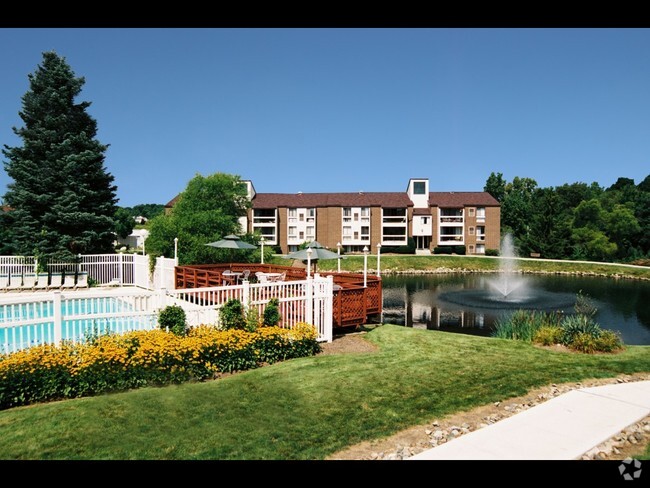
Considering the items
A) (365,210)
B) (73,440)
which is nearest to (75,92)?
(73,440)

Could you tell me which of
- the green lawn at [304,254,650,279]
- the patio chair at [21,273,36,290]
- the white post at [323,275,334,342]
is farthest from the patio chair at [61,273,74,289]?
the green lawn at [304,254,650,279]

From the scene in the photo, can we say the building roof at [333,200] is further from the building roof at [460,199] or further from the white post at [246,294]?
the white post at [246,294]

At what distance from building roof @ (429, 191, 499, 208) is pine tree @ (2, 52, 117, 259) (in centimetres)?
4855

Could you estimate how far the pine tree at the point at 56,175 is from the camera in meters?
26.8

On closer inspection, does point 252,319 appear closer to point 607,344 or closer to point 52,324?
point 52,324

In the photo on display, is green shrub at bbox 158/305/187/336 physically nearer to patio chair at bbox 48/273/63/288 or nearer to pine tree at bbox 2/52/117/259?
patio chair at bbox 48/273/63/288

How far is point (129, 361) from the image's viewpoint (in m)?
7.83

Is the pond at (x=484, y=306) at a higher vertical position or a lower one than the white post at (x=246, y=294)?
lower

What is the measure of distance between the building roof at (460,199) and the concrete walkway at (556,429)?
6043cm

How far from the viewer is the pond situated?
62.1 ft

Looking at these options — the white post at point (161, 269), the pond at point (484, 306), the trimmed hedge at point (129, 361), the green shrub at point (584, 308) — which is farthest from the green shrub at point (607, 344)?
Answer: the white post at point (161, 269)

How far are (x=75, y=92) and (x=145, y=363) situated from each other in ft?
88.2

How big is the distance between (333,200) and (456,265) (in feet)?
70.8

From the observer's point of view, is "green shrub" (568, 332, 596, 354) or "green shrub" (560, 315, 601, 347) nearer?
"green shrub" (568, 332, 596, 354)
